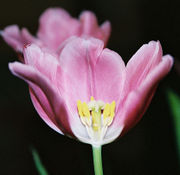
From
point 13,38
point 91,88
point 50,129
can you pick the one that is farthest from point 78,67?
point 50,129

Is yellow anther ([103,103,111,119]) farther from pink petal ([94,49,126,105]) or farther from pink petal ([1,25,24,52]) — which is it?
pink petal ([1,25,24,52])

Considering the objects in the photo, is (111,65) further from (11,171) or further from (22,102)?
(22,102)

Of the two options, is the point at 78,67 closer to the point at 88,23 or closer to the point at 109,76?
the point at 109,76

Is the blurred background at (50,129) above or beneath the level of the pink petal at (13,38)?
beneath

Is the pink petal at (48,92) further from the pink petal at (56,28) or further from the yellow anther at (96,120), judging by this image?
the pink petal at (56,28)

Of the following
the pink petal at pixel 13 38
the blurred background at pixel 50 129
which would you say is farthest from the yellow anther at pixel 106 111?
the blurred background at pixel 50 129

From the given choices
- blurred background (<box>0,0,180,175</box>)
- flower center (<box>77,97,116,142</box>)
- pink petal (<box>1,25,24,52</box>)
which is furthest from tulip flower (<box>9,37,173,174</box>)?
blurred background (<box>0,0,180,175</box>)
